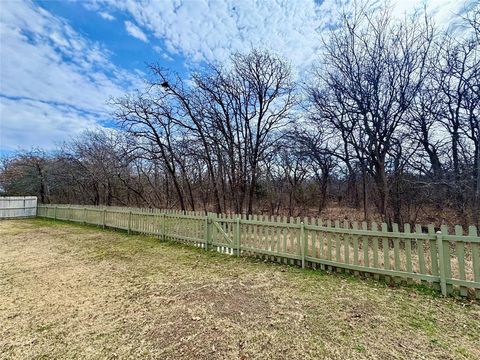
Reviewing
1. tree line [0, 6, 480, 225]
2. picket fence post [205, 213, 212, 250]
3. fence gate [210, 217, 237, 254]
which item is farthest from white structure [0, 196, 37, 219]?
fence gate [210, 217, 237, 254]

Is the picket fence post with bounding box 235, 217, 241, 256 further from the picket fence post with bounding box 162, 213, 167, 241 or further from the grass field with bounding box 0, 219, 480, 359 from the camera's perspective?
the picket fence post with bounding box 162, 213, 167, 241

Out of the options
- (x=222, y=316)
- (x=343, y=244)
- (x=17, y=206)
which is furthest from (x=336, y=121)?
(x=17, y=206)

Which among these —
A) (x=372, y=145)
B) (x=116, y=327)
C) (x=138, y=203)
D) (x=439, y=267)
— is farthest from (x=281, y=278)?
(x=138, y=203)

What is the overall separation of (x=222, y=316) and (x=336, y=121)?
9.35m

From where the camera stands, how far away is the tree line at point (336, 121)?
26.6 feet

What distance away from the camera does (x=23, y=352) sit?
2260 mm

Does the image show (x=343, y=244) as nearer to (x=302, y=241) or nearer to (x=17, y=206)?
(x=302, y=241)

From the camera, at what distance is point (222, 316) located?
9.40 feet

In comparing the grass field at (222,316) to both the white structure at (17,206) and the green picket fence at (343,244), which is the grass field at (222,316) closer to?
the green picket fence at (343,244)

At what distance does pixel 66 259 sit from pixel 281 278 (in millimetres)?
5066

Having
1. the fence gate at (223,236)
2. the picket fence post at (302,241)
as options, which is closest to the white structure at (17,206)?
the fence gate at (223,236)

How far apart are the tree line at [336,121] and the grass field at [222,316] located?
646 cm

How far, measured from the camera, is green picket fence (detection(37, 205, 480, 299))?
11.0ft

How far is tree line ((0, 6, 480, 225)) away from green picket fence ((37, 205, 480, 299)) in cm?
415
